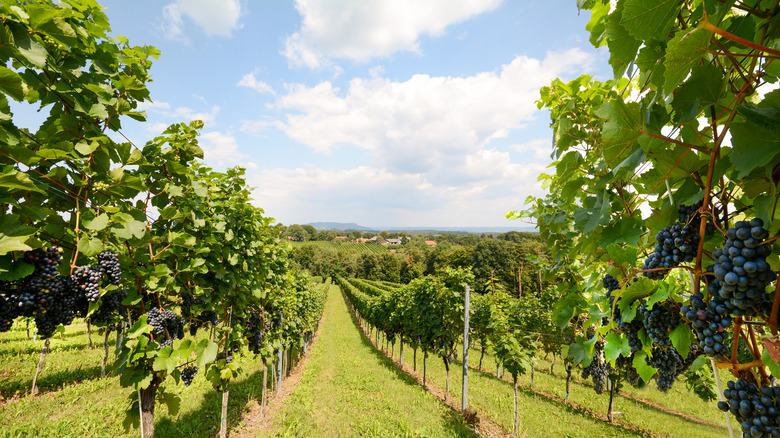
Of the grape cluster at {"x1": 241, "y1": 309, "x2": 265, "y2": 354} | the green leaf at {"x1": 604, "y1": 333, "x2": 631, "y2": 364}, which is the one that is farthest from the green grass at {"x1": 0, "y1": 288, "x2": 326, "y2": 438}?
the green leaf at {"x1": 604, "y1": 333, "x2": 631, "y2": 364}

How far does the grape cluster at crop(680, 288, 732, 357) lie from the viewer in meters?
0.88

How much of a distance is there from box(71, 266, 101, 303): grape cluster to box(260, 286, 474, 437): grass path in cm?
726

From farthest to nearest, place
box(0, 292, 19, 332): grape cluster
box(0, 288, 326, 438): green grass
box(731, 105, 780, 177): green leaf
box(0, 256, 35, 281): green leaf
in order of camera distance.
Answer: box(0, 288, 326, 438): green grass < box(0, 292, 19, 332): grape cluster < box(0, 256, 35, 281): green leaf < box(731, 105, 780, 177): green leaf

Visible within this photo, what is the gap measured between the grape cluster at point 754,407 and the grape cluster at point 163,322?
3720 millimetres

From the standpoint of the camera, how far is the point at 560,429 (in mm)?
8977

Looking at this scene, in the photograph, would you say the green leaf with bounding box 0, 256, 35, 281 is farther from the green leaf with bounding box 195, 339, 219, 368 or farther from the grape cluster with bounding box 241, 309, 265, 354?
the grape cluster with bounding box 241, 309, 265, 354

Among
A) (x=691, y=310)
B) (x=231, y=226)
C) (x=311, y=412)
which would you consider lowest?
(x=311, y=412)

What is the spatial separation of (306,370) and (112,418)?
7.39 metres

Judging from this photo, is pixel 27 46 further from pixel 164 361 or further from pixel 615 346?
pixel 615 346

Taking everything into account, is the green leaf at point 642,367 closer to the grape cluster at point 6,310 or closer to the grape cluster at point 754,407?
the grape cluster at point 754,407

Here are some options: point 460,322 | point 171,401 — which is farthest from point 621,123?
point 460,322

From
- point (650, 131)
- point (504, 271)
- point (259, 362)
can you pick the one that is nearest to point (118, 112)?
point (650, 131)

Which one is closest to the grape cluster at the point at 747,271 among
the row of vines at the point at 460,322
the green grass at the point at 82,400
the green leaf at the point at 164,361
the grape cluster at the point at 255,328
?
the green leaf at the point at 164,361

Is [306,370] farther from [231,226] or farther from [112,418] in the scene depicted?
[231,226]
